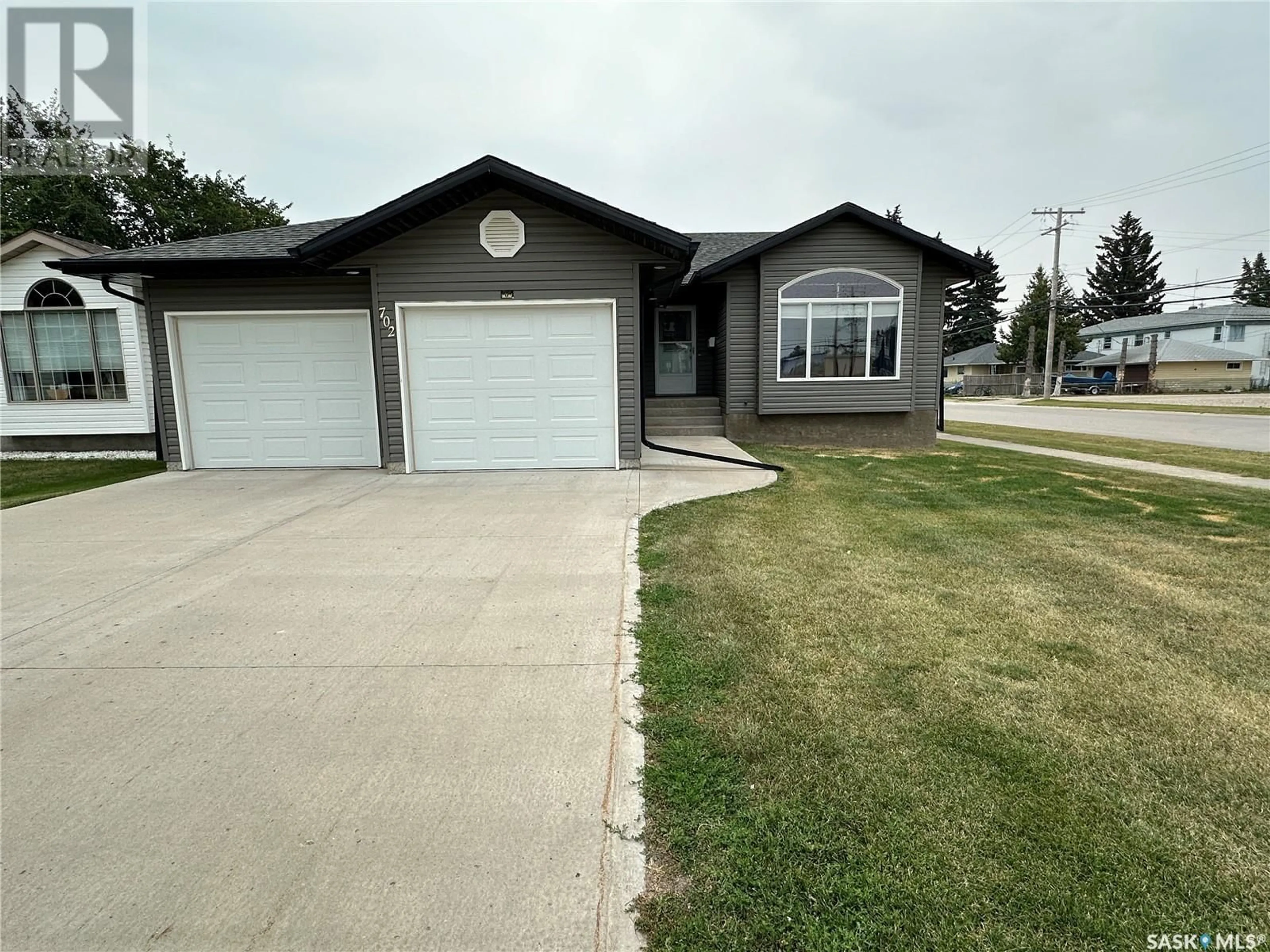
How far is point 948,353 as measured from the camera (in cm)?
6788

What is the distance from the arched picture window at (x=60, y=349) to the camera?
12.1 metres

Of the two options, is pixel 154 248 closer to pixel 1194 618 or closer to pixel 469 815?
pixel 469 815

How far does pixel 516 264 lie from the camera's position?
27.9ft

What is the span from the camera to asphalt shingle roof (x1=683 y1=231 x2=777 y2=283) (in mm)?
13102

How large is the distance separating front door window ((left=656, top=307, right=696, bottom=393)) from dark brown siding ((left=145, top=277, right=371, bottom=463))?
718 cm

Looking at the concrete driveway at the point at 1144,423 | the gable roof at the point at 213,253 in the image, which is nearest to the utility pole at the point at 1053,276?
the concrete driveway at the point at 1144,423

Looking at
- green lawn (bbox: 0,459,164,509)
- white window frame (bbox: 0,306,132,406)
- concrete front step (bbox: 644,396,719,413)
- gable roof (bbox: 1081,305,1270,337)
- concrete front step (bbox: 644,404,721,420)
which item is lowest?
green lawn (bbox: 0,459,164,509)

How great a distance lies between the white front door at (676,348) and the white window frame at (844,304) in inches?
115

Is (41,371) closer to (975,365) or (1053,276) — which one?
(1053,276)

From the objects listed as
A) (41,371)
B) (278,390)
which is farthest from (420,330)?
(41,371)

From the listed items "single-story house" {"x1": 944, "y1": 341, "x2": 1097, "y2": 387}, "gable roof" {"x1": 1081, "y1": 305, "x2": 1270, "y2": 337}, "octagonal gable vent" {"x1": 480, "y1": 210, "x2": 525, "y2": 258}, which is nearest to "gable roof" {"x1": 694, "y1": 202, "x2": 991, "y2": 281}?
"octagonal gable vent" {"x1": 480, "y1": 210, "x2": 525, "y2": 258}

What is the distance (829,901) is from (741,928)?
0.27 metres

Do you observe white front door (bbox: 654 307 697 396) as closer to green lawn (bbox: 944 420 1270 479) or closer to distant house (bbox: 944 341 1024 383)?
green lawn (bbox: 944 420 1270 479)

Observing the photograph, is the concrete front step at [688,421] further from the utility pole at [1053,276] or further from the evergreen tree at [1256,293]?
the evergreen tree at [1256,293]
